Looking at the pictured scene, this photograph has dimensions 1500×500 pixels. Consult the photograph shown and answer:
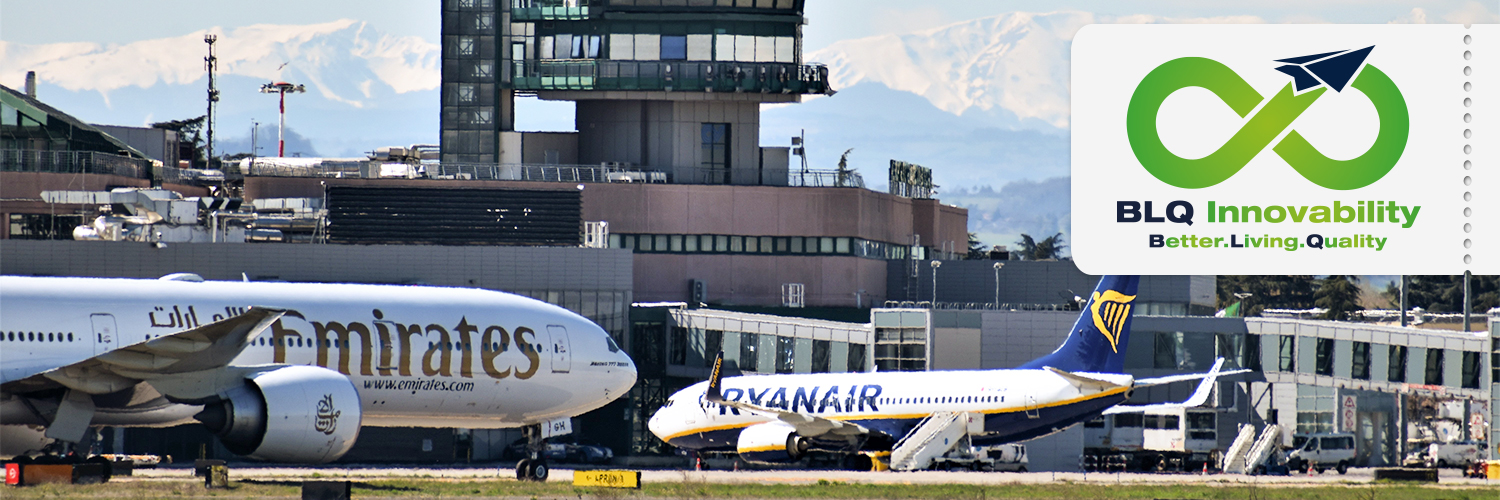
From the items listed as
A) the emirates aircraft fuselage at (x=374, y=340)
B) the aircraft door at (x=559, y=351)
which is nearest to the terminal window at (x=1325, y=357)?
the emirates aircraft fuselage at (x=374, y=340)

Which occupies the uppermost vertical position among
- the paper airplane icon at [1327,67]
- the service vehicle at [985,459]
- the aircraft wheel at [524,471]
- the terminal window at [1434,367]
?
the paper airplane icon at [1327,67]

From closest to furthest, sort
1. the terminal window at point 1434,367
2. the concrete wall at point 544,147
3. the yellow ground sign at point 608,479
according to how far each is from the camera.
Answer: the yellow ground sign at point 608,479 → the terminal window at point 1434,367 → the concrete wall at point 544,147

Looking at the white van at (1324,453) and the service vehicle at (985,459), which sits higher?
the service vehicle at (985,459)

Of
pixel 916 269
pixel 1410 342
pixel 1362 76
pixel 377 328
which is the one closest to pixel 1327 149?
pixel 1362 76

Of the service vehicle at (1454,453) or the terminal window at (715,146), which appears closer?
the service vehicle at (1454,453)

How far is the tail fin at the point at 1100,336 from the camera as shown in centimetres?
5059

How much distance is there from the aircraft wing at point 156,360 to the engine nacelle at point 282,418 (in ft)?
2.42

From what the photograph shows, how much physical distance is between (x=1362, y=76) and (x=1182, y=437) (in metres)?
49.9

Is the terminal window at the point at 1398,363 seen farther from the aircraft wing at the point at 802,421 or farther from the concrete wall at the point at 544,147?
the concrete wall at the point at 544,147

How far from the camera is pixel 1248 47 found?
13.8 meters

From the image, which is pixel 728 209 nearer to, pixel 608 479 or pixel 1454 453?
pixel 1454 453

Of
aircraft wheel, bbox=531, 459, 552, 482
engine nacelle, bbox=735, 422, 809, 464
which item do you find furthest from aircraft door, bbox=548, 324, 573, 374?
engine nacelle, bbox=735, 422, 809, 464

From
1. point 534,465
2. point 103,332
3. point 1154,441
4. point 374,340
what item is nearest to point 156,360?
point 103,332

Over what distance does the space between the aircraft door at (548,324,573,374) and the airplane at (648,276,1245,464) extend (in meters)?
11.7
